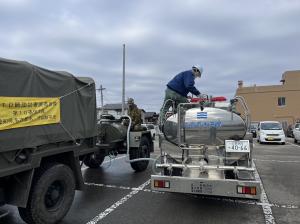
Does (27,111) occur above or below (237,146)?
above

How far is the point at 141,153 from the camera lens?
9.89 m

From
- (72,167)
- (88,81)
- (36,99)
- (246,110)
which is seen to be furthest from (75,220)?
(246,110)

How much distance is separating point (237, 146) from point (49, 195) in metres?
3.25

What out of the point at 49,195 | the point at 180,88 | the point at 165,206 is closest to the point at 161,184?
the point at 165,206

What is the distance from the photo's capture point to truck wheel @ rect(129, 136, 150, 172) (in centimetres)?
964

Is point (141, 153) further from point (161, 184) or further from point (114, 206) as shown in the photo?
point (161, 184)

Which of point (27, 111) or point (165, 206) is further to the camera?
point (165, 206)

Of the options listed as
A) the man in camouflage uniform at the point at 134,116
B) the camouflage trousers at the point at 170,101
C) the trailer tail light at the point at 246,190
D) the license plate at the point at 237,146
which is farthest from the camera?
the man in camouflage uniform at the point at 134,116

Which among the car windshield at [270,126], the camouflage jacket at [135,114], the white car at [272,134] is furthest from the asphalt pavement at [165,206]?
the car windshield at [270,126]

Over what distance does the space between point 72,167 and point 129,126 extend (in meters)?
3.46

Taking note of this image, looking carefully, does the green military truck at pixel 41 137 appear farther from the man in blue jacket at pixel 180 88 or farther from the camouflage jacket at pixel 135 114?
the camouflage jacket at pixel 135 114

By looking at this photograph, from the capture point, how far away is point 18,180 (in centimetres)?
482

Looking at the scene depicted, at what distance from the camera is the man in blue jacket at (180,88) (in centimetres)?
827

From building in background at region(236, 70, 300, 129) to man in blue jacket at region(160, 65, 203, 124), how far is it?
4871cm
